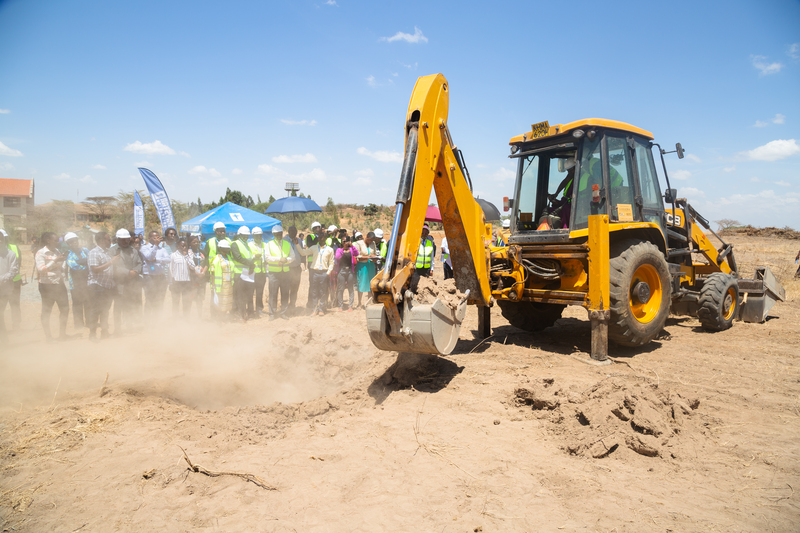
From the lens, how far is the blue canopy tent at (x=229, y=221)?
16859 millimetres

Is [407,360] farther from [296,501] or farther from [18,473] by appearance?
[18,473]

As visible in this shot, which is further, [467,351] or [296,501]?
[467,351]

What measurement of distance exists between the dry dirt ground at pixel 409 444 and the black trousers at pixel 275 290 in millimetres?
3161

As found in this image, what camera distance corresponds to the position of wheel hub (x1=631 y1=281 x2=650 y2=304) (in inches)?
239

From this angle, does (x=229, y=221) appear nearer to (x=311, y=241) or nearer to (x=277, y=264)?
(x=311, y=241)

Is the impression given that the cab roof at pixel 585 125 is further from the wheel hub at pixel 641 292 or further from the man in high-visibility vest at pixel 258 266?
the man in high-visibility vest at pixel 258 266

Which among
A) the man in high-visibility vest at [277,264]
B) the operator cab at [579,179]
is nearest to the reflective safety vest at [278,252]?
the man in high-visibility vest at [277,264]

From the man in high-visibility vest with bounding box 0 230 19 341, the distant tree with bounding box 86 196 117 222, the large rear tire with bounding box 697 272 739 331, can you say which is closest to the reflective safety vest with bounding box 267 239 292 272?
the man in high-visibility vest with bounding box 0 230 19 341

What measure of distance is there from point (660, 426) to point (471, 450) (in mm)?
1576

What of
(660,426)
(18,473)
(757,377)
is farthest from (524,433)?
(18,473)

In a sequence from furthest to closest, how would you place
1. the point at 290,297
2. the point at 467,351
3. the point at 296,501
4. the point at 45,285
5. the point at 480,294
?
the point at 290,297
the point at 45,285
the point at 467,351
the point at 480,294
the point at 296,501

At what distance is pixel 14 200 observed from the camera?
22.4 ft

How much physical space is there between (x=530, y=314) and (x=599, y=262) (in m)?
2.18

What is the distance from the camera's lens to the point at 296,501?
9.50 feet
